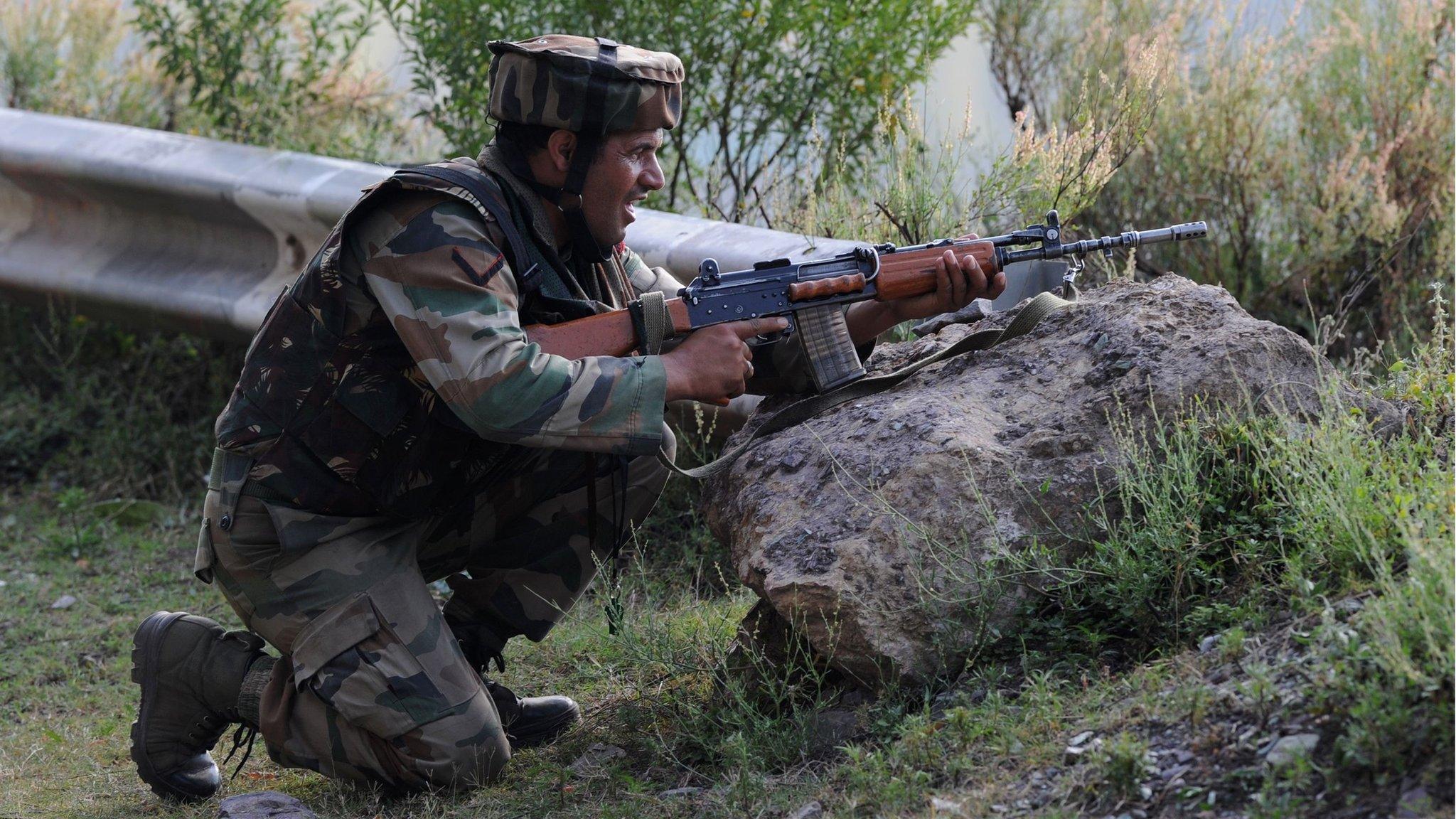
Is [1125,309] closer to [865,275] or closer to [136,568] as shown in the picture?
[865,275]

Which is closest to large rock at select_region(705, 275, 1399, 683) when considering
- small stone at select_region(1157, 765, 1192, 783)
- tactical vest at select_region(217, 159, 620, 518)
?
small stone at select_region(1157, 765, 1192, 783)

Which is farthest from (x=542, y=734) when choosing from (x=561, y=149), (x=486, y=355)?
(x=561, y=149)

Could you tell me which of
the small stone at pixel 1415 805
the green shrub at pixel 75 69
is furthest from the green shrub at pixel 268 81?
the small stone at pixel 1415 805

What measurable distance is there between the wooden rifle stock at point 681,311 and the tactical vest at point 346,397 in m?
0.12

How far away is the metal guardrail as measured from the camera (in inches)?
217

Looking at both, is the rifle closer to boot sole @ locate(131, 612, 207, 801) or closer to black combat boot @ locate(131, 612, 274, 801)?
black combat boot @ locate(131, 612, 274, 801)

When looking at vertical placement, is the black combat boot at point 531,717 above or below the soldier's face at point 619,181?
below

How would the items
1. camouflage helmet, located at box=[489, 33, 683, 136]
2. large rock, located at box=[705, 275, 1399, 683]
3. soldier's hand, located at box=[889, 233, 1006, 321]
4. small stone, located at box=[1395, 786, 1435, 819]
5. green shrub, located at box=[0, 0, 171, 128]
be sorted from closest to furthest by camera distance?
small stone, located at box=[1395, 786, 1435, 819], large rock, located at box=[705, 275, 1399, 683], camouflage helmet, located at box=[489, 33, 683, 136], soldier's hand, located at box=[889, 233, 1006, 321], green shrub, located at box=[0, 0, 171, 128]

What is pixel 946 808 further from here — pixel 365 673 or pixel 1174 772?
pixel 365 673

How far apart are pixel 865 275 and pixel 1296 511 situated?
1.15m

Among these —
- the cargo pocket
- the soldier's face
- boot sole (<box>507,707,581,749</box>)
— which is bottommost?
boot sole (<box>507,707,581,749</box>)

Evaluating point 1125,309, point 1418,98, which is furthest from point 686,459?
point 1418,98

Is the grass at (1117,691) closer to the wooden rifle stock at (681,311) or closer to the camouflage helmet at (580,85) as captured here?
the wooden rifle stock at (681,311)

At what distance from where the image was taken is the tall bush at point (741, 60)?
236 inches
